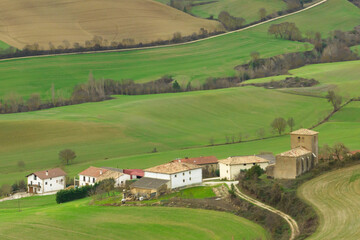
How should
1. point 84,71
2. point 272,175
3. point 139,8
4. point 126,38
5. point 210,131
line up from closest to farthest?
point 272,175 < point 210,131 < point 84,71 < point 126,38 < point 139,8

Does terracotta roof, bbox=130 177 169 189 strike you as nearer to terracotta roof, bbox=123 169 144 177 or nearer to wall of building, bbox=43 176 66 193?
terracotta roof, bbox=123 169 144 177

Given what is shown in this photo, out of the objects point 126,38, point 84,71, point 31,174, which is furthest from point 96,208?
point 126,38

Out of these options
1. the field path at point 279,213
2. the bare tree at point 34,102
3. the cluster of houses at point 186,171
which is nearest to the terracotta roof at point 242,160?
the cluster of houses at point 186,171

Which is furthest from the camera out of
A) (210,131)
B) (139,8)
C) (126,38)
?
(139,8)

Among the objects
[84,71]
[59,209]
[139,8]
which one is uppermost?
[139,8]

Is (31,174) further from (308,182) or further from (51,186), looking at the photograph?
(308,182)

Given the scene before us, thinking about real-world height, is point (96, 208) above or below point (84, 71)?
below
